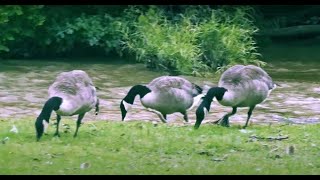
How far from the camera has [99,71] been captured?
18.7 m

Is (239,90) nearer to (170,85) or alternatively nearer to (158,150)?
(170,85)

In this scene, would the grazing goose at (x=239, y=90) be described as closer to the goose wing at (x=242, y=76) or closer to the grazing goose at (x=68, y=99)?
the goose wing at (x=242, y=76)

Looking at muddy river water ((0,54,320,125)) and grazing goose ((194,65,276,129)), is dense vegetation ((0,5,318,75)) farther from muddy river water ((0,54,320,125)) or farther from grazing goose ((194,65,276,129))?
grazing goose ((194,65,276,129))

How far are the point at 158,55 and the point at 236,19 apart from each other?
10.4 feet

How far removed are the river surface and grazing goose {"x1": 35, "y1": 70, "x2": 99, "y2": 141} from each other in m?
2.50

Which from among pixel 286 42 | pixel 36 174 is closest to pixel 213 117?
pixel 36 174

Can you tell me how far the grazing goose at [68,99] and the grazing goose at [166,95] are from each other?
1.23 meters

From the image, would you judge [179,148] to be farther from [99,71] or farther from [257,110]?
[99,71]

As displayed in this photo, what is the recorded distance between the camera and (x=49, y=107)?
358 inches

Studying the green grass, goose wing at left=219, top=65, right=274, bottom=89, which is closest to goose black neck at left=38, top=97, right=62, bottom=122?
the green grass

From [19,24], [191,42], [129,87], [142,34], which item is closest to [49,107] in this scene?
[129,87]

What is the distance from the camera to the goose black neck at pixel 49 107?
29.8 ft

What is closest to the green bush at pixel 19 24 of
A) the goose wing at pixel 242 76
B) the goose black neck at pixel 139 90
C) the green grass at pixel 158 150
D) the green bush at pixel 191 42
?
the green bush at pixel 191 42

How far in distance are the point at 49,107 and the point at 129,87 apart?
23.9 ft
